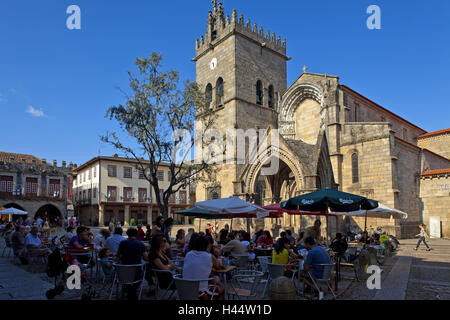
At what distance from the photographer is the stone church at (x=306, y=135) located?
1959 cm

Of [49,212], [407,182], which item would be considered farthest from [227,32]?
[49,212]

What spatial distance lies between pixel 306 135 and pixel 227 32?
470 inches

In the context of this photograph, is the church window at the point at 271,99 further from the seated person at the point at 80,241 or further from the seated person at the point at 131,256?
the seated person at the point at 131,256

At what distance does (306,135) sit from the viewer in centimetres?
2664

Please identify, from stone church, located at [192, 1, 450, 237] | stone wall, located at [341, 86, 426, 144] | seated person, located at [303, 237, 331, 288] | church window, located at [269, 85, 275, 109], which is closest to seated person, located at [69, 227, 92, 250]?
seated person, located at [303, 237, 331, 288]

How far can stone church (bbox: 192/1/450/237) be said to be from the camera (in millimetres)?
19594

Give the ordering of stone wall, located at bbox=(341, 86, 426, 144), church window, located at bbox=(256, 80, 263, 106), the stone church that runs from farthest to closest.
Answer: church window, located at bbox=(256, 80, 263, 106) < stone wall, located at bbox=(341, 86, 426, 144) < the stone church

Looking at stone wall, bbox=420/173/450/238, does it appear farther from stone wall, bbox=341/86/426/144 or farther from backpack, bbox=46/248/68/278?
backpack, bbox=46/248/68/278

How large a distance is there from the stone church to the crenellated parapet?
0.33 ft

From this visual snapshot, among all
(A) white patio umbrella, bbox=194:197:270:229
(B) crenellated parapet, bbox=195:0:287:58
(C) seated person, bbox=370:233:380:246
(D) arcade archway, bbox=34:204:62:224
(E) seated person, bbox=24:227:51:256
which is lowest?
(D) arcade archway, bbox=34:204:62:224
